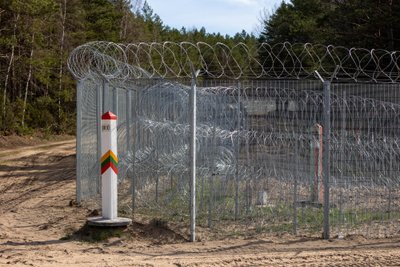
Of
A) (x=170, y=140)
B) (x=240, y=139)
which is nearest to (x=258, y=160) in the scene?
(x=240, y=139)

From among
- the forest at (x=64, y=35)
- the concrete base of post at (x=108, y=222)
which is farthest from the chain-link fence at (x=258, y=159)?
the forest at (x=64, y=35)

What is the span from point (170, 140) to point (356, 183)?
2.83 m

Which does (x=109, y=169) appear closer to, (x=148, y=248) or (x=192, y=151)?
(x=192, y=151)

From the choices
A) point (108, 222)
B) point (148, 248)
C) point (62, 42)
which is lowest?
point (148, 248)

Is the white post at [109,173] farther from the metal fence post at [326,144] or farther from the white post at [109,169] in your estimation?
the metal fence post at [326,144]

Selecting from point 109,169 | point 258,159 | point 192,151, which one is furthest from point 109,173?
point 258,159

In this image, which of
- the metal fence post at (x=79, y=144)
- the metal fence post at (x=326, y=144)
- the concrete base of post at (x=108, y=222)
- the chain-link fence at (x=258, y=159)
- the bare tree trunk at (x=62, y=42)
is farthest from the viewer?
the bare tree trunk at (x=62, y=42)

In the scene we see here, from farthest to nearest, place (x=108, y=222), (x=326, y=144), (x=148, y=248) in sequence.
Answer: (x=108, y=222) → (x=326, y=144) → (x=148, y=248)

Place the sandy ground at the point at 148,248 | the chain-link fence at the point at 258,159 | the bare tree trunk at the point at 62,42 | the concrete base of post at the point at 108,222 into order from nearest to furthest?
the sandy ground at the point at 148,248 → the concrete base of post at the point at 108,222 → the chain-link fence at the point at 258,159 → the bare tree trunk at the point at 62,42

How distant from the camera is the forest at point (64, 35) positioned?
2369 cm

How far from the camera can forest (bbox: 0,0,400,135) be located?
23.7 meters

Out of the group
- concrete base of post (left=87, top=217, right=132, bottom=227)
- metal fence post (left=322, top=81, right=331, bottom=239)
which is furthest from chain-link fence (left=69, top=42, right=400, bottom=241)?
concrete base of post (left=87, top=217, right=132, bottom=227)

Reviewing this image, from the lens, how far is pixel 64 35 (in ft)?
136

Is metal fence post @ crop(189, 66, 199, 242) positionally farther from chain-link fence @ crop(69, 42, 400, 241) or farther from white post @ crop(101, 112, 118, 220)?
white post @ crop(101, 112, 118, 220)
